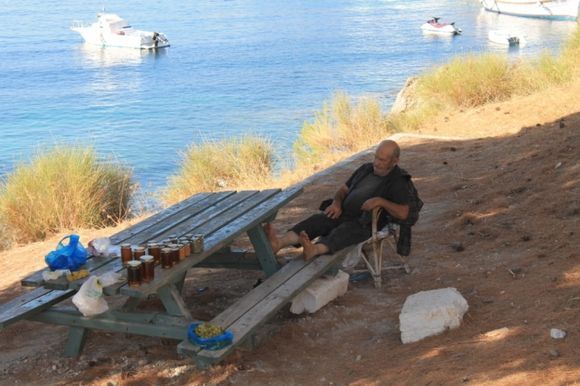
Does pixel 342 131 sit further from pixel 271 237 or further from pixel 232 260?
pixel 271 237

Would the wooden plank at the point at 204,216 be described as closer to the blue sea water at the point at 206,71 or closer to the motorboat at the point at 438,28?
the blue sea water at the point at 206,71

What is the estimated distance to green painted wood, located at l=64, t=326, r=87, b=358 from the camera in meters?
4.72

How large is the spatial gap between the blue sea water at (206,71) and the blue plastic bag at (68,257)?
34.4 feet

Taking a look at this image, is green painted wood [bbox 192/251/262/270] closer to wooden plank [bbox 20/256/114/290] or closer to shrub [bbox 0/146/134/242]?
wooden plank [bbox 20/256/114/290]

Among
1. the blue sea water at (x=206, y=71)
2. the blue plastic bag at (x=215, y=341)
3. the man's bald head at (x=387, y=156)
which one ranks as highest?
the man's bald head at (x=387, y=156)

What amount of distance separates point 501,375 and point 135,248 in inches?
75.4

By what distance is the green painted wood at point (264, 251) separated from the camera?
5.58 m

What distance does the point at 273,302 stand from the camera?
4.70 m

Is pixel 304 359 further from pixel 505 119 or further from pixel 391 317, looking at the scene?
pixel 505 119

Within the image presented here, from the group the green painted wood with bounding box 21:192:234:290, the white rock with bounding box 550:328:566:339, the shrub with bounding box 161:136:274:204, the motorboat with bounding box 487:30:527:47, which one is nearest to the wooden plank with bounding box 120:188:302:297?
the green painted wood with bounding box 21:192:234:290

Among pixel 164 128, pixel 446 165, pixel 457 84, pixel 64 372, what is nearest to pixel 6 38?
pixel 164 128

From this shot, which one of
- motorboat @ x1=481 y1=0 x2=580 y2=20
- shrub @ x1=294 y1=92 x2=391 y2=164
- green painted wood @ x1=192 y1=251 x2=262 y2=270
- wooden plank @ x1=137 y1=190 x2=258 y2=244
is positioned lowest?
motorboat @ x1=481 y1=0 x2=580 y2=20

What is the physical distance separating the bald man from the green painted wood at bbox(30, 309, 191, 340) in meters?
1.22

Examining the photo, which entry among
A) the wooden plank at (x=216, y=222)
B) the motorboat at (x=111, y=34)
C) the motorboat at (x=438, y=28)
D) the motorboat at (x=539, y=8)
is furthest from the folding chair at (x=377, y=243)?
the motorboat at (x=539, y=8)
